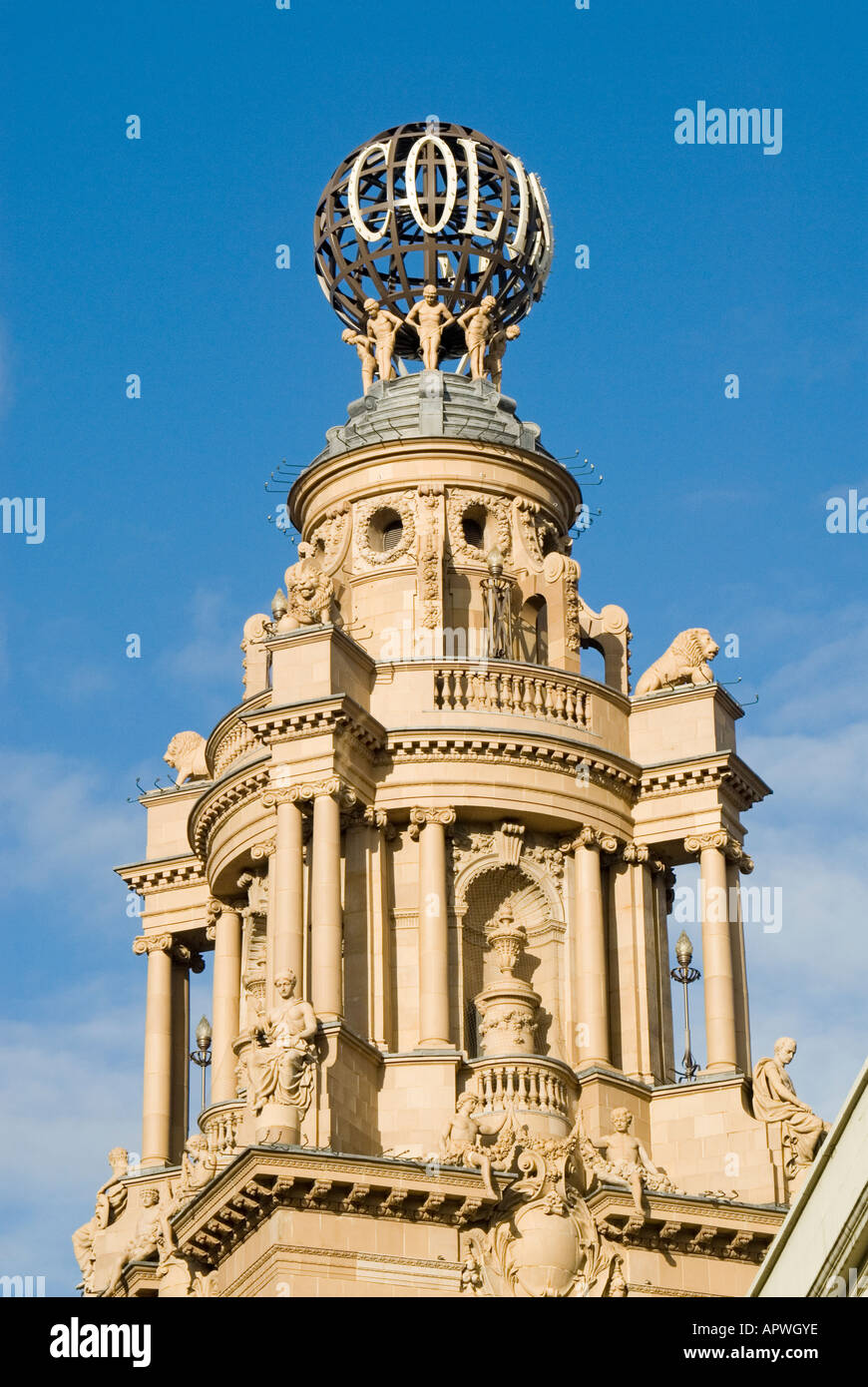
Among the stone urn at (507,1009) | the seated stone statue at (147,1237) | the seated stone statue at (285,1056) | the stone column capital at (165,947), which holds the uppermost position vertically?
the stone column capital at (165,947)

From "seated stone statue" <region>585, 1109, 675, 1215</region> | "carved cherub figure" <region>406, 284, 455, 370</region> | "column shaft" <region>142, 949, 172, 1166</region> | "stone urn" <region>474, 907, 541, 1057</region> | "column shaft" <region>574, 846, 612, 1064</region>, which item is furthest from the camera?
"carved cherub figure" <region>406, 284, 455, 370</region>

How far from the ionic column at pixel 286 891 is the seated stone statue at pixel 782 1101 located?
8735 mm

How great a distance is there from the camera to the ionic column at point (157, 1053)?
65.8 m

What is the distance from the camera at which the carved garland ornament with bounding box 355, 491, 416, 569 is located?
6594 cm

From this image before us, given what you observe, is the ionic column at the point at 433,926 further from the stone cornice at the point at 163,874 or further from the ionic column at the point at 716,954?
the stone cornice at the point at 163,874

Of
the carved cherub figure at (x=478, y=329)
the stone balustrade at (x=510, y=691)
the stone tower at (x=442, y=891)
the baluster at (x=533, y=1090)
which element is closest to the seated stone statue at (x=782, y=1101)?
the stone tower at (x=442, y=891)

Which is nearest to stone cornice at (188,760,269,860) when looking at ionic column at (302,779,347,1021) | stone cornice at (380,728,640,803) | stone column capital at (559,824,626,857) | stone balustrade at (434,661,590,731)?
ionic column at (302,779,347,1021)

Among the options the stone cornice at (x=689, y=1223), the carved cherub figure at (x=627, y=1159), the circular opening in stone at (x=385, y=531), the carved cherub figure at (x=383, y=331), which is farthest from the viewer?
the carved cherub figure at (x=383, y=331)

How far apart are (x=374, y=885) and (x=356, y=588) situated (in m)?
7.24

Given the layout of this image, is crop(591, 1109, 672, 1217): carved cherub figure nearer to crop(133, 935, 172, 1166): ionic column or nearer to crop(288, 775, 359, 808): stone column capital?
crop(288, 775, 359, 808): stone column capital

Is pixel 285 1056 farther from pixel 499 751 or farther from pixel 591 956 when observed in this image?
pixel 499 751

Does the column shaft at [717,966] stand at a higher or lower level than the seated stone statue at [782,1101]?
higher

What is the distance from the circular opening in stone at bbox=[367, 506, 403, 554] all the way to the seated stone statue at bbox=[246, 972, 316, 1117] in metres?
12.6

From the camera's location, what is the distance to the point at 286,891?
59.8 metres
